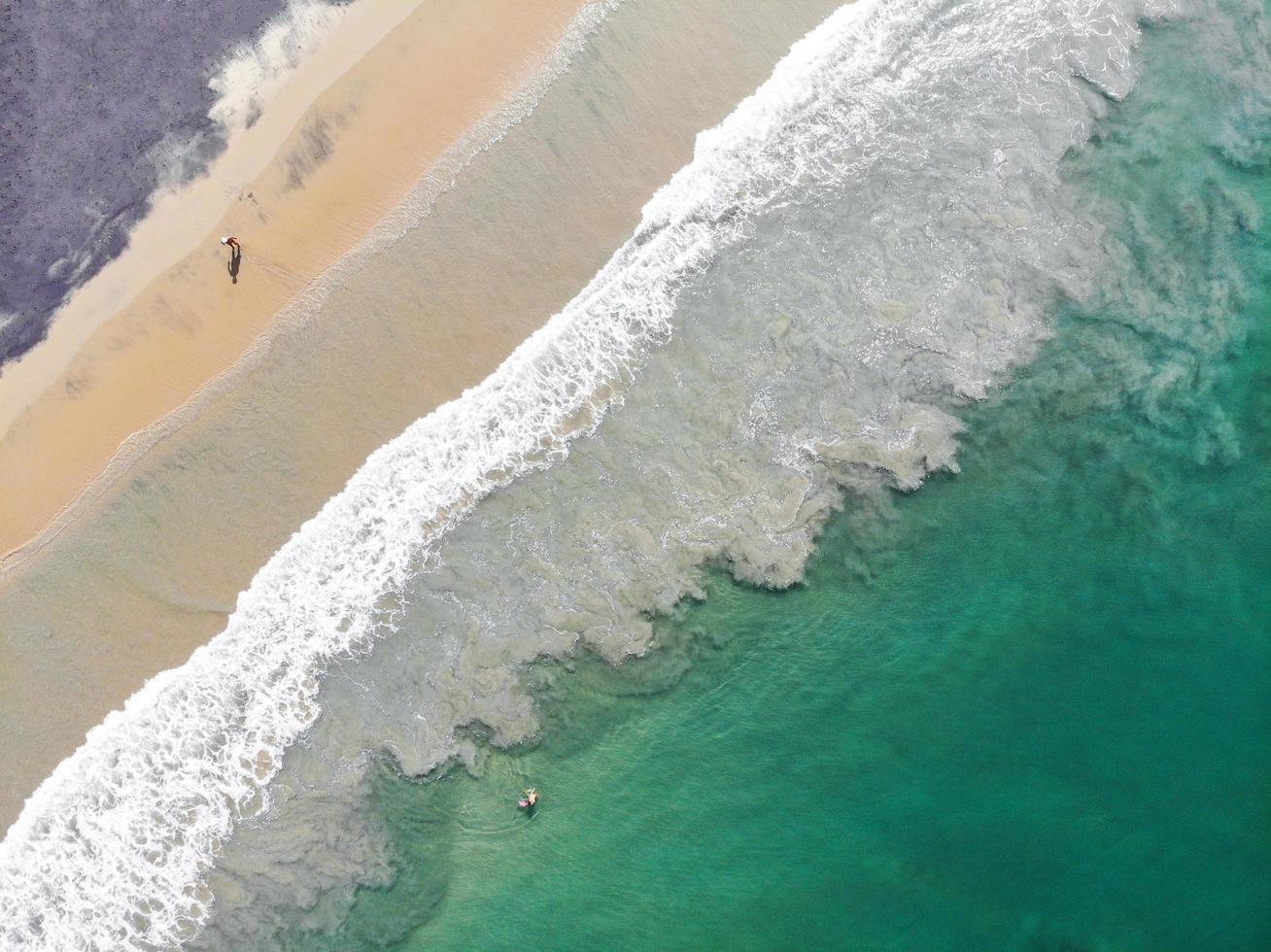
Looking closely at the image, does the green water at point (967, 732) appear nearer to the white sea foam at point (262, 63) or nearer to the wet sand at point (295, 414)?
the wet sand at point (295, 414)

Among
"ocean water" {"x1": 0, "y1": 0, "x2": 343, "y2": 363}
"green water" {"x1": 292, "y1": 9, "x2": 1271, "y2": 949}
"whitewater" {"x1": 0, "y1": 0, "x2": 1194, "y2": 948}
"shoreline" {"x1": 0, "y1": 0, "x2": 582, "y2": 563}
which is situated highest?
"ocean water" {"x1": 0, "y1": 0, "x2": 343, "y2": 363}

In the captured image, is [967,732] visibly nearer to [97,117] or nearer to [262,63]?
[262,63]

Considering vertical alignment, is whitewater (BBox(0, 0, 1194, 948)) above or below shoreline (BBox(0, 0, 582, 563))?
below

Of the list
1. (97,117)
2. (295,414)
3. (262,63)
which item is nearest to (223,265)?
(295,414)

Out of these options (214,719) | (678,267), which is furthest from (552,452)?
(214,719)

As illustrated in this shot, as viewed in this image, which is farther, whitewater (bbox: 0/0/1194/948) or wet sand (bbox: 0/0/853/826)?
wet sand (bbox: 0/0/853/826)

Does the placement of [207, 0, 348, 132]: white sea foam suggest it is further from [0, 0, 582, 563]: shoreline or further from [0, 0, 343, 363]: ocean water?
[0, 0, 582, 563]: shoreline

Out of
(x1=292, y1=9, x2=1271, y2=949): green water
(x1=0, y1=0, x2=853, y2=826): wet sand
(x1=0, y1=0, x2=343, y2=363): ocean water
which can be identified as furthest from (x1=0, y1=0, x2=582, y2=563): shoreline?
(x1=292, y1=9, x2=1271, y2=949): green water
